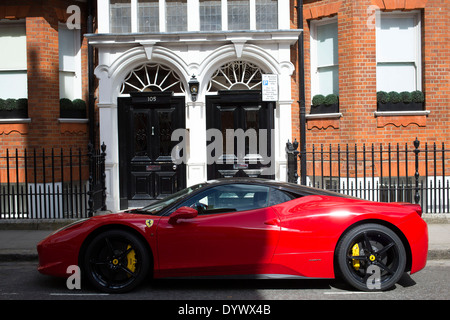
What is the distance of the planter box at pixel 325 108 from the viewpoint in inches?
452

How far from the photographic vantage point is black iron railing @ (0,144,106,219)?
959cm

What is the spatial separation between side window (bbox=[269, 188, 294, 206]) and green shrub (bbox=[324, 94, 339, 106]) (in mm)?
6149

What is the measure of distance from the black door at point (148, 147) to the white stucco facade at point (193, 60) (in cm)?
23

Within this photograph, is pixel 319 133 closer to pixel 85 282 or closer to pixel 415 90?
pixel 415 90

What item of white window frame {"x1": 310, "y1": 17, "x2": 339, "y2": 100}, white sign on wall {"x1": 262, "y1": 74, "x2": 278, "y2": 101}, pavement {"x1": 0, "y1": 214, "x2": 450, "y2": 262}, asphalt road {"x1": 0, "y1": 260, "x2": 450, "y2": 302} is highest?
white window frame {"x1": 310, "y1": 17, "x2": 339, "y2": 100}

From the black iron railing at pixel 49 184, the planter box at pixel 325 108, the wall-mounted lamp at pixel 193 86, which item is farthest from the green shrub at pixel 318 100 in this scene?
the black iron railing at pixel 49 184

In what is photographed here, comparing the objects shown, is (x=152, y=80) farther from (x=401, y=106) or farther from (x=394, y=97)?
(x=401, y=106)

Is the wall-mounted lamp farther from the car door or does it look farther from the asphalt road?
the car door

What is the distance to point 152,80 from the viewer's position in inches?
461

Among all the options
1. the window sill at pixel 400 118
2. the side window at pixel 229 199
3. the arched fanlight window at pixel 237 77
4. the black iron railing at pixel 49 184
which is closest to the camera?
the side window at pixel 229 199

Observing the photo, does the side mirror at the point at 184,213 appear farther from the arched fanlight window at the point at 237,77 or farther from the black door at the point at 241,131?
the arched fanlight window at the point at 237,77

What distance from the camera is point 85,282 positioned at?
597cm

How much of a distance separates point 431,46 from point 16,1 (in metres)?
9.47

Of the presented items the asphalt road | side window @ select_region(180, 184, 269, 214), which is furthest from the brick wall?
side window @ select_region(180, 184, 269, 214)
